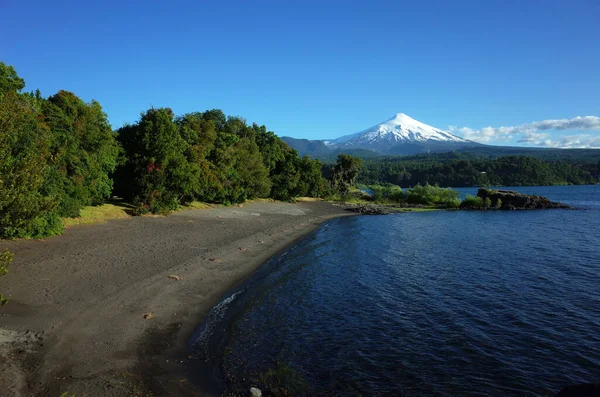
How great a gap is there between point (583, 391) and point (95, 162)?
36264 mm

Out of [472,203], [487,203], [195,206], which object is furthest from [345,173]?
[195,206]

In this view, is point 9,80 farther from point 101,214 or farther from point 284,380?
point 284,380

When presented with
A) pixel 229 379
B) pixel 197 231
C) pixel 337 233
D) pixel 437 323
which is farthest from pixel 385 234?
pixel 229 379

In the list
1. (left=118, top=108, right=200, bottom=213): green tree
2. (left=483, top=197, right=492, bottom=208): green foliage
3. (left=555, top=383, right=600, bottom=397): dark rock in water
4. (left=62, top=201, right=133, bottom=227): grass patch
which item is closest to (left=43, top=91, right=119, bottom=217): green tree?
(left=62, top=201, right=133, bottom=227): grass patch

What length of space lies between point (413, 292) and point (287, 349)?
9.78 meters

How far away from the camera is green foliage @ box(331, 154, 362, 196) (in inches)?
4178

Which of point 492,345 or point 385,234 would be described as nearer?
point 492,345

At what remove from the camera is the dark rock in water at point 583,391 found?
6.66 meters

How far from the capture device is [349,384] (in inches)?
425

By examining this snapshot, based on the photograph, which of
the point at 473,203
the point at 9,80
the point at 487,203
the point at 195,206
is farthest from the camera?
the point at 473,203

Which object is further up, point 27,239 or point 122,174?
point 122,174

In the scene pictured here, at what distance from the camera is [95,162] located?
3338cm

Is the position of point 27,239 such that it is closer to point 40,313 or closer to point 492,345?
point 40,313

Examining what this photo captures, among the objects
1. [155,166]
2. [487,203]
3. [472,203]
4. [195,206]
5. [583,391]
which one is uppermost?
[155,166]
